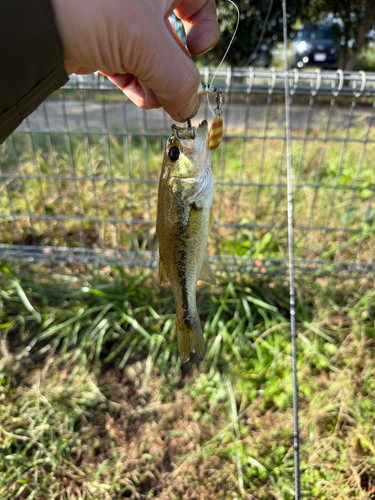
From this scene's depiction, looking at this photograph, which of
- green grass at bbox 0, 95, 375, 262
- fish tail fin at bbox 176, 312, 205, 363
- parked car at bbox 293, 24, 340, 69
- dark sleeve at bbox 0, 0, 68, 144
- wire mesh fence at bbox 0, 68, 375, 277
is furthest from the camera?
parked car at bbox 293, 24, 340, 69

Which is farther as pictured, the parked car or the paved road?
the parked car

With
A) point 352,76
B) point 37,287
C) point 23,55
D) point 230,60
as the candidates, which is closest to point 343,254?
point 352,76

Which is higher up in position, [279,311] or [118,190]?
[118,190]

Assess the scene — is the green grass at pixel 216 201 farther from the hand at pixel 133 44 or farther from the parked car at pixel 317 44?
the parked car at pixel 317 44

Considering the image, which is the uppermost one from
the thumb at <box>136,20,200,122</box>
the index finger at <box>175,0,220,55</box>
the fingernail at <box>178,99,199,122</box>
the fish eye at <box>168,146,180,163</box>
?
the index finger at <box>175,0,220,55</box>

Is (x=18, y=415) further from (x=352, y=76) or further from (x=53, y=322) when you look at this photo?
(x=352, y=76)

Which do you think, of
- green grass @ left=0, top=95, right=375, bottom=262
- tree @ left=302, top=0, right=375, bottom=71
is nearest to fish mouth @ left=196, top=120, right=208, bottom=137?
green grass @ left=0, top=95, right=375, bottom=262

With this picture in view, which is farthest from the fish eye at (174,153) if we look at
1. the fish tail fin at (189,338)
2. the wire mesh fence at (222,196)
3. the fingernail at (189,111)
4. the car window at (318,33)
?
the car window at (318,33)

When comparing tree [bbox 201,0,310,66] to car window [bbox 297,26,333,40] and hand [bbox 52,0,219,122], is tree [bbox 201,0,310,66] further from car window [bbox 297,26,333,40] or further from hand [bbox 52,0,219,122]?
hand [bbox 52,0,219,122]
